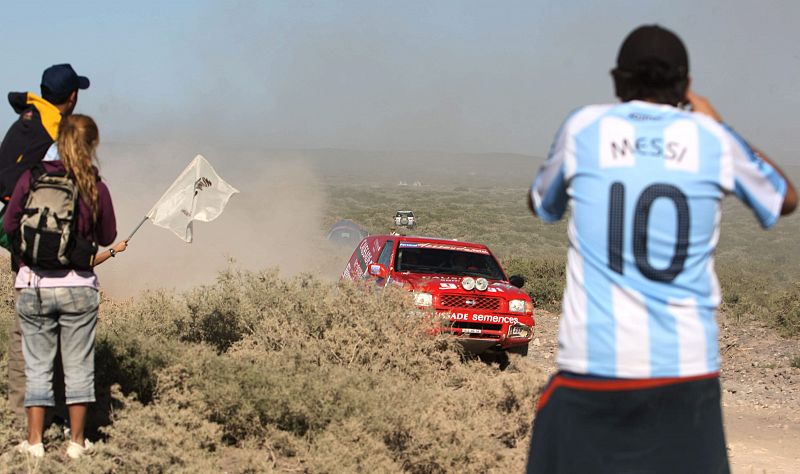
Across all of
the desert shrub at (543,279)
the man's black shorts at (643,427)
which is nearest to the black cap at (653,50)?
the man's black shorts at (643,427)

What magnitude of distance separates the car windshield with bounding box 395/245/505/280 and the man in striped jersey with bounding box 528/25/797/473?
27.8 ft

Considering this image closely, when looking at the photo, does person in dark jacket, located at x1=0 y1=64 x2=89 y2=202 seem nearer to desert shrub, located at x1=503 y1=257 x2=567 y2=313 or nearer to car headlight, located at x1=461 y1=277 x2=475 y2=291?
car headlight, located at x1=461 y1=277 x2=475 y2=291

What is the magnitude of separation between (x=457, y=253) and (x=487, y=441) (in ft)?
20.5

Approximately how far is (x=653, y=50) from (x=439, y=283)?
7.82 meters

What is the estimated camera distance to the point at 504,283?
36.4 ft

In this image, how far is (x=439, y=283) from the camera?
10.4m

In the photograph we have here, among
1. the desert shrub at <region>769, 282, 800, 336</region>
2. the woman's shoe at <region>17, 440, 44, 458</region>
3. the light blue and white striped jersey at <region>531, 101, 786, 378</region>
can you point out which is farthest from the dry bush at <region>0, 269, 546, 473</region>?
the desert shrub at <region>769, 282, 800, 336</region>

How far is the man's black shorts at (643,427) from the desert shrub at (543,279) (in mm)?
13614

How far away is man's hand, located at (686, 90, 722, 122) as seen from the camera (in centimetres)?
280

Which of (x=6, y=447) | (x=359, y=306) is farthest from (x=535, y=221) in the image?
(x=6, y=447)

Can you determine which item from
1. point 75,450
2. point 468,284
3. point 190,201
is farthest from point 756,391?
point 75,450

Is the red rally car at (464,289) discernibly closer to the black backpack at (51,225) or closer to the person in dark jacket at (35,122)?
the person in dark jacket at (35,122)

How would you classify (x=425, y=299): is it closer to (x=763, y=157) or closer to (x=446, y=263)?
(x=446, y=263)

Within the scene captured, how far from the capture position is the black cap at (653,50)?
2666 millimetres
